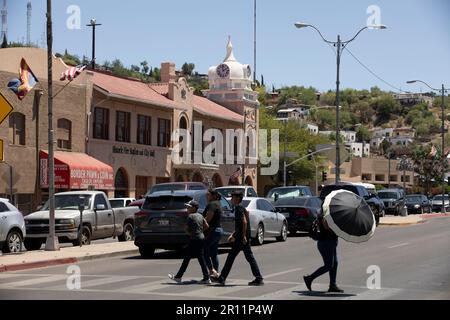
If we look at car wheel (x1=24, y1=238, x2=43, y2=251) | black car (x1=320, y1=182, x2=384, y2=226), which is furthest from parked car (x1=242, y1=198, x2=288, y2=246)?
car wheel (x1=24, y1=238, x2=43, y2=251)

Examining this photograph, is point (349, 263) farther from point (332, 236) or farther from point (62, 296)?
point (62, 296)

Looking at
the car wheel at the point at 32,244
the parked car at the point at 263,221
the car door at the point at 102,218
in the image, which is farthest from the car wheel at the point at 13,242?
the parked car at the point at 263,221

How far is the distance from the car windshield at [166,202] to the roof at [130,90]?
1029 inches

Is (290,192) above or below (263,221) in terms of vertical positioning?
above

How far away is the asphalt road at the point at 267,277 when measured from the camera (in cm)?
1348

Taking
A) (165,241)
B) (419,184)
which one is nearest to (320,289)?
(165,241)

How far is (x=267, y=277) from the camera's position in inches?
641

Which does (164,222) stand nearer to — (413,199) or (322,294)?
(322,294)

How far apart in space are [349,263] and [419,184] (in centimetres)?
10057

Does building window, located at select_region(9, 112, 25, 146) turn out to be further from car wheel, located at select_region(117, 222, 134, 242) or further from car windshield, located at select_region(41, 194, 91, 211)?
car windshield, located at select_region(41, 194, 91, 211)

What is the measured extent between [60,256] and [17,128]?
21.6 metres

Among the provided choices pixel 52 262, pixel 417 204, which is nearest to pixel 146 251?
pixel 52 262

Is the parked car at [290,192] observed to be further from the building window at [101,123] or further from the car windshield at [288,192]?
the building window at [101,123]
